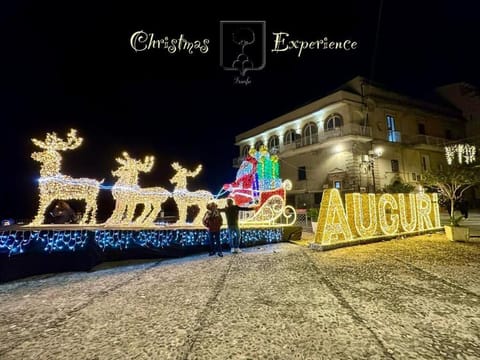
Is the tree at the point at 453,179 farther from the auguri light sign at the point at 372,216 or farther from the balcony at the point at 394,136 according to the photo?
the balcony at the point at 394,136

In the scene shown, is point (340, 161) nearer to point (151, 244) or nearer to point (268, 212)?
point (268, 212)

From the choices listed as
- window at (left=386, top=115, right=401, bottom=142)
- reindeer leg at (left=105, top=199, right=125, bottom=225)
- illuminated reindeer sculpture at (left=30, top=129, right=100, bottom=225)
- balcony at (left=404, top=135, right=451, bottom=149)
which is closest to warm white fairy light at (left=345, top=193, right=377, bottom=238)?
reindeer leg at (left=105, top=199, right=125, bottom=225)

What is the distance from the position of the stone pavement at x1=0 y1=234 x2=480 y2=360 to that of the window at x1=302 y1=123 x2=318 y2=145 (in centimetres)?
1810

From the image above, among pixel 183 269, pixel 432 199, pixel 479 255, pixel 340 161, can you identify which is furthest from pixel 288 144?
pixel 183 269

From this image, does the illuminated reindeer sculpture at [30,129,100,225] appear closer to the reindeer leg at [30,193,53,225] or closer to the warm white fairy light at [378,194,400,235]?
the reindeer leg at [30,193,53,225]

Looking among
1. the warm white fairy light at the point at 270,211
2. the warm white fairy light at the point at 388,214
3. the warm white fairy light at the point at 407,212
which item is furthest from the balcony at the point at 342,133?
the warm white fairy light at the point at 270,211

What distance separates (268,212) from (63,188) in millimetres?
7001

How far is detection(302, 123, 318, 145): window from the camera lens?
22.6m

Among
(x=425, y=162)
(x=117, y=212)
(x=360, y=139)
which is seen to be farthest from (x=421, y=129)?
(x=117, y=212)

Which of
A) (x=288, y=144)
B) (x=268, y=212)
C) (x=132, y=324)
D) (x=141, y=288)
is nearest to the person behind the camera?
(x=132, y=324)

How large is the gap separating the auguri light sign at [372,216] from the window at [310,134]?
12.8m

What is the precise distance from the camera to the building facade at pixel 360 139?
2020 centimetres

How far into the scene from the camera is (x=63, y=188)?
625 centimetres

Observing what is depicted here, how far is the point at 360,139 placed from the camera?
66.3 feet
